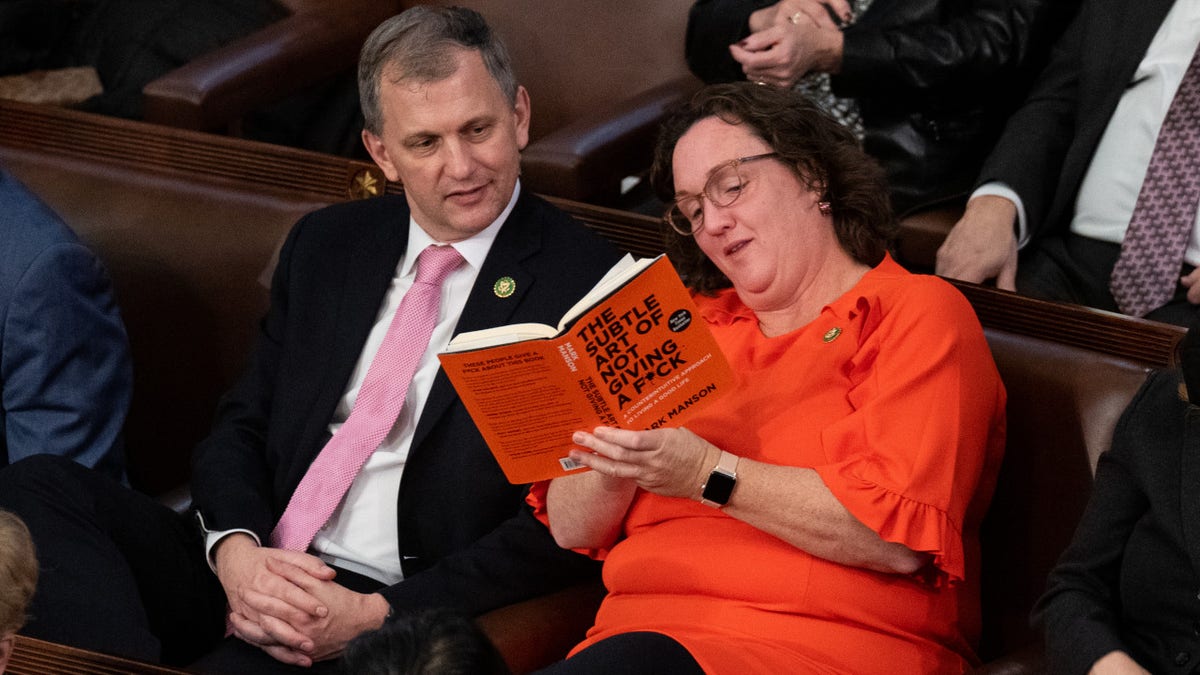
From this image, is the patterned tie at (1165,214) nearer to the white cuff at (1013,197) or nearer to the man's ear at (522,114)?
the white cuff at (1013,197)

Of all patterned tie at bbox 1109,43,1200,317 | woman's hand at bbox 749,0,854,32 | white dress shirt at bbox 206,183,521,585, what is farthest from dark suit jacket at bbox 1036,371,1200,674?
woman's hand at bbox 749,0,854,32

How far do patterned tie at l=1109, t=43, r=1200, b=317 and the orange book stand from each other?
40.0 inches

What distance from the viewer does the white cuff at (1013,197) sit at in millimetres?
2498

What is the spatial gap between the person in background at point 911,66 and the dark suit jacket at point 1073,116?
11cm

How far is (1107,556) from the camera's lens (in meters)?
1.73

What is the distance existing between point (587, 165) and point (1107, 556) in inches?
47.3

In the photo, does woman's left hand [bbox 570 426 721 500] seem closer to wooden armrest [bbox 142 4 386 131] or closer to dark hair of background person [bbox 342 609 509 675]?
dark hair of background person [bbox 342 609 509 675]

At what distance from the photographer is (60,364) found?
224 centimetres

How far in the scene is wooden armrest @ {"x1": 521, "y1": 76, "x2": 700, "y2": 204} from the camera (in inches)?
102

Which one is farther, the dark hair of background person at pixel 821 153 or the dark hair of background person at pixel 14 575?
the dark hair of background person at pixel 821 153

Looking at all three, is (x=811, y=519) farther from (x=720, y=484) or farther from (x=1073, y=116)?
(x=1073, y=116)

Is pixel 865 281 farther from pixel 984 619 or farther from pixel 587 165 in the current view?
pixel 587 165

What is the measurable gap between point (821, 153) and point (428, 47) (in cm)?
58

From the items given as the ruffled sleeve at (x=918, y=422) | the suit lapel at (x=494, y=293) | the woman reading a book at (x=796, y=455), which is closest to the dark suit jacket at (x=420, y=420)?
the suit lapel at (x=494, y=293)
